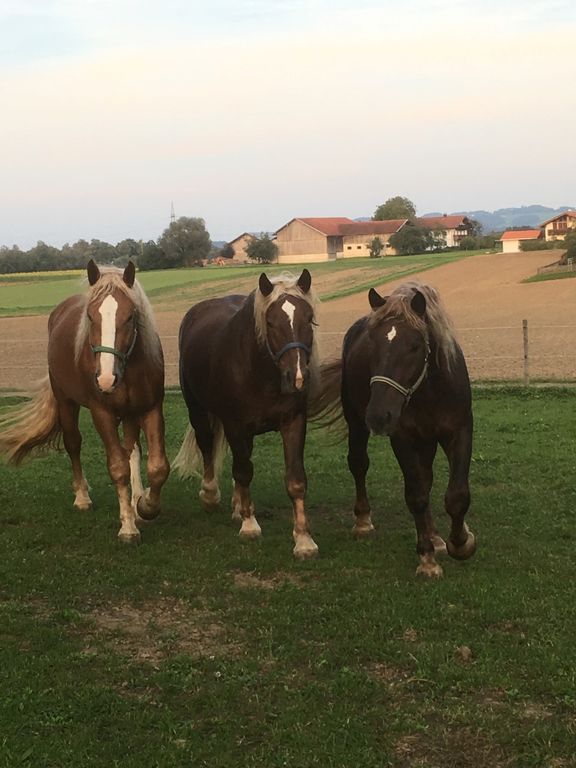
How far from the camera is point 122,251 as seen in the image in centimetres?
9112

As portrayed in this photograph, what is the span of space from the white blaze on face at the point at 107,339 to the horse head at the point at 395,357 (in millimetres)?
1997

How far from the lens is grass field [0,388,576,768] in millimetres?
3334

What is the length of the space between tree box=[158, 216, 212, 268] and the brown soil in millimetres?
23566

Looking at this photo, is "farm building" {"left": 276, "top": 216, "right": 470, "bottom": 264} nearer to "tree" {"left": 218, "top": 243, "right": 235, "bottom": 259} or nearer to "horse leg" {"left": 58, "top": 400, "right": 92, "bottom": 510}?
"tree" {"left": 218, "top": 243, "right": 235, "bottom": 259}

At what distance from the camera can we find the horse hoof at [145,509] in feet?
21.9

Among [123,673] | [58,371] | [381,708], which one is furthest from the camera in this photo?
[58,371]

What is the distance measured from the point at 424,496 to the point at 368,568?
0.72 m

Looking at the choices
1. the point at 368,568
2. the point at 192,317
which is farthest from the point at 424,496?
the point at 192,317

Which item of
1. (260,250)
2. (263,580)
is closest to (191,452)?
(263,580)

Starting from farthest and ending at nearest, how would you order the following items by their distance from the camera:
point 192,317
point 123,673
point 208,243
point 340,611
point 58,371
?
point 208,243 < point 192,317 < point 58,371 < point 340,611 < point 123,673

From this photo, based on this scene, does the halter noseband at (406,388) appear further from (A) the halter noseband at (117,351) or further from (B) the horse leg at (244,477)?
(A) the halter noseband at (117,351)

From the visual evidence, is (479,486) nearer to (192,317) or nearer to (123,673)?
(192,317)

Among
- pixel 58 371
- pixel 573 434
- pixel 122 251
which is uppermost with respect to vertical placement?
pixel 122 251

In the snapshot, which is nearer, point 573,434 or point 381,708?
point 381,708
